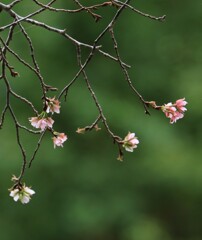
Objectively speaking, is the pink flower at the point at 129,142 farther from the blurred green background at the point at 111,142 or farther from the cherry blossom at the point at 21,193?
the blurred green background at the point at 111,142

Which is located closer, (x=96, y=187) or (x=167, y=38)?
(x=96, y=187)

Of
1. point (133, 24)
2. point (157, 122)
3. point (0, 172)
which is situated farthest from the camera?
point (133, 24)

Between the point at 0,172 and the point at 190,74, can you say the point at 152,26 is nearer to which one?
the point at 190,74

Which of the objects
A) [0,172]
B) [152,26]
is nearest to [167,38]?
[152,26]

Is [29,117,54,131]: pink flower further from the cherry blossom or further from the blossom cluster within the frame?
the cherry blossom

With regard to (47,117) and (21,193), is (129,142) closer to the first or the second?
(47,117)

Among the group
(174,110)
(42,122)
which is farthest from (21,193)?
(174,110)
